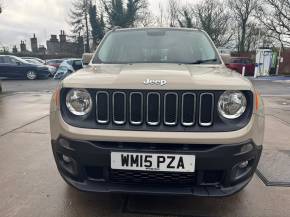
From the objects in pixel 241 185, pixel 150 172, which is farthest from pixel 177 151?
pixel 241 185

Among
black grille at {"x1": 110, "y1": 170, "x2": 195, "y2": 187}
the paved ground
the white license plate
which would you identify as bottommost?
the paved ground

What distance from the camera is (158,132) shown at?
241cm

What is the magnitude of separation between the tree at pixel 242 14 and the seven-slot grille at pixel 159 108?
130 feet

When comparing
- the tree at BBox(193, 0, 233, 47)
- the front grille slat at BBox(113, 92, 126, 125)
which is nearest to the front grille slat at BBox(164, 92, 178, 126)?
the front grille slat at BBox(113, 92, 126, 125)

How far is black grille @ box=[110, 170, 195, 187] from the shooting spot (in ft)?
8.17

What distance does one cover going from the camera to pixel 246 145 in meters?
2.45

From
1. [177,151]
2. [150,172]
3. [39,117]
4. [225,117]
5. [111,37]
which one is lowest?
[39,117]

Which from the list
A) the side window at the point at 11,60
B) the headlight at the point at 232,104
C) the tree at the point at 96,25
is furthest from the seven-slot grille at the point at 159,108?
the tree at the point at 96,25

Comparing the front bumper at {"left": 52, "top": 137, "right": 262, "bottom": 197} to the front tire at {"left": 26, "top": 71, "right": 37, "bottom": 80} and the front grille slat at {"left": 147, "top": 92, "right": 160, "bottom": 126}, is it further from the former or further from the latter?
the front tire at {"left": 26, "top": 71, "right": 37, "bottom": 80}

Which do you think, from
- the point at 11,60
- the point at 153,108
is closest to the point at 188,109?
the point at 153,108

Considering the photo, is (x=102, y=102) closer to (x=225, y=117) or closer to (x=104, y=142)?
(x=104, y=142)

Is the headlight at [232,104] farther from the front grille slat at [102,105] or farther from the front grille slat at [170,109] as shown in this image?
the front grille slat at [102,105]

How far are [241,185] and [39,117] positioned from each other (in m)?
5.42

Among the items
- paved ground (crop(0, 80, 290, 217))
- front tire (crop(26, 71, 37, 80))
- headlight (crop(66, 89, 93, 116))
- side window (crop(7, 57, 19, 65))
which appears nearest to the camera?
headlight (crop(66, 89, 93, 116))
